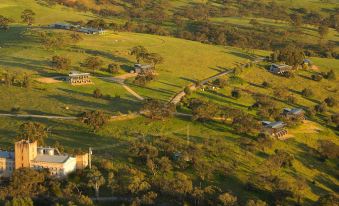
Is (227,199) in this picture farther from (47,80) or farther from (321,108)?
(47,80)

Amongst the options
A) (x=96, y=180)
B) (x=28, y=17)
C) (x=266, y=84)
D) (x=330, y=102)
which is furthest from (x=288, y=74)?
(x=28, y=17)

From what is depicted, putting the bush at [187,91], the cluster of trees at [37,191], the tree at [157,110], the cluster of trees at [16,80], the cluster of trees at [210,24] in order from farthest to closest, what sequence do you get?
the cluster of trees at [210,24] < the bush at [187,91] < the cluster of trees at [16,80] < the tree at [157,110] < the cluster of trees at [37,191]

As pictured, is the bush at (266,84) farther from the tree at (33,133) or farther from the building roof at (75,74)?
the tree at (33,133)

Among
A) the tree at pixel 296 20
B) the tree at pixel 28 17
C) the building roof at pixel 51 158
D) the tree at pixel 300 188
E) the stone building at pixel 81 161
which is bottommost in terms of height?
the tree at pixel 300 188

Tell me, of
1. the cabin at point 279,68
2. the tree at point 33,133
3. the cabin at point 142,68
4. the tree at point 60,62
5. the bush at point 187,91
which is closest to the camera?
the tree at point 33,133

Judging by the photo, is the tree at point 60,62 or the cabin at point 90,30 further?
the cabin at point 90,30

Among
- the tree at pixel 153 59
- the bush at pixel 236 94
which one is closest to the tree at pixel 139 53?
the tree at pixel 153 59

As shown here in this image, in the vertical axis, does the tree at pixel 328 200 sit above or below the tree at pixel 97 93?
below
